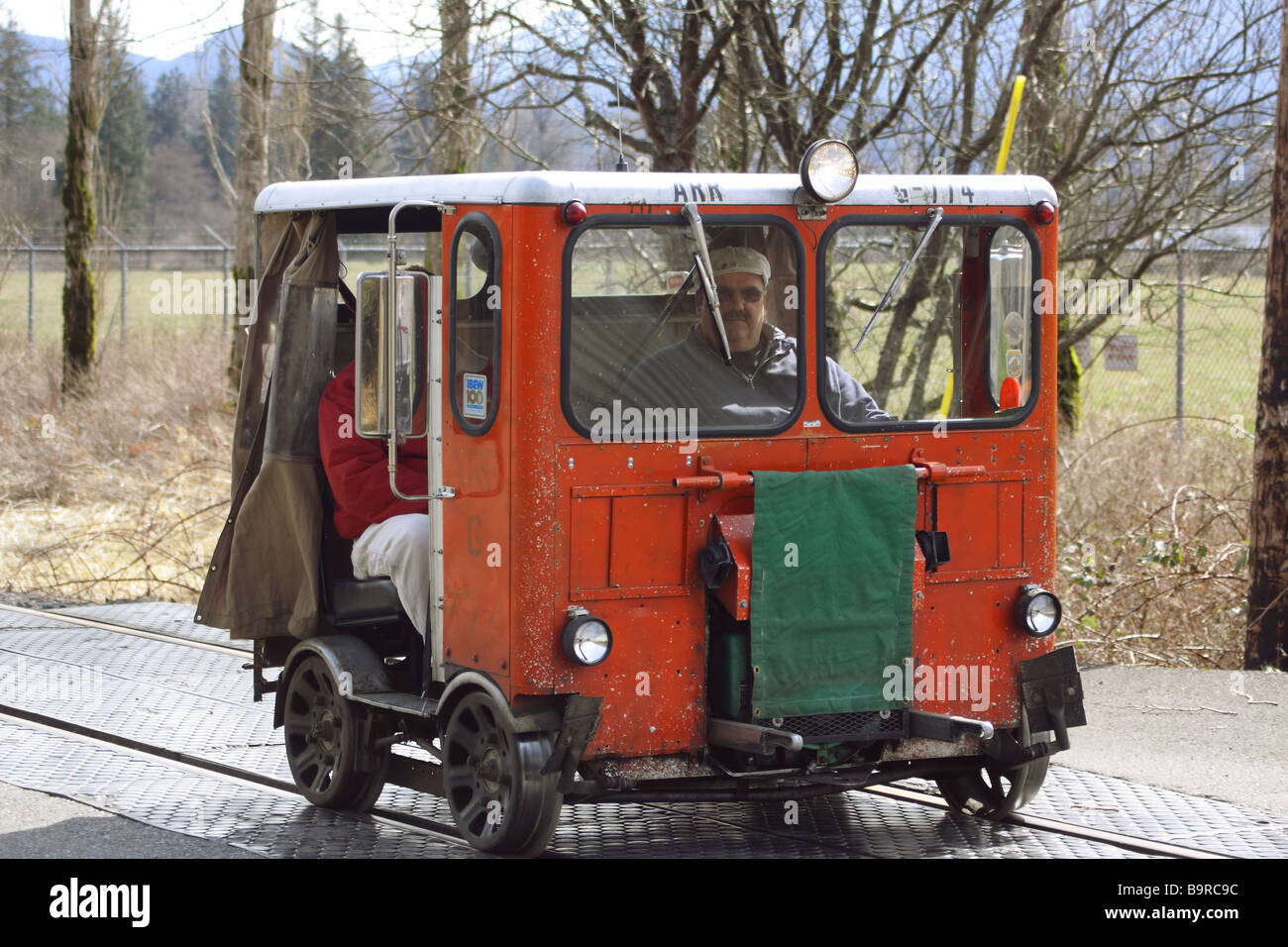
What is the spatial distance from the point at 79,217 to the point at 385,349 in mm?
15620

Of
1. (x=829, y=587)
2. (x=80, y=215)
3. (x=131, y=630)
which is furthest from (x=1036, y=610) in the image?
(x=80, y=215)

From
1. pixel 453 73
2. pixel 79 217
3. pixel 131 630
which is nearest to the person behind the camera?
pixel 131 630

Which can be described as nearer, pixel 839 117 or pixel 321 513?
pixel 321 513

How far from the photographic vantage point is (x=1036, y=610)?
19.2 ft

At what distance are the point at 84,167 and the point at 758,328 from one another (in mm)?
16043

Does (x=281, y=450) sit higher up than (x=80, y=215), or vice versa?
(x=80, y=215)

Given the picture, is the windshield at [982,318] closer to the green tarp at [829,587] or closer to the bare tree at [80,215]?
the green tarp at [829,587]

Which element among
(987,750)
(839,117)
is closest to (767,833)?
(987,750)

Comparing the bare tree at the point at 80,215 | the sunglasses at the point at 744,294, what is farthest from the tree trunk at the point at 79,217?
the sunglasses at the point at 744,294

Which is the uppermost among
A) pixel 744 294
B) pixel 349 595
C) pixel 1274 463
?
pixel 744 294

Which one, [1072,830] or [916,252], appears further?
[1072,830]

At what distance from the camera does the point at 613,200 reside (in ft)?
17.3

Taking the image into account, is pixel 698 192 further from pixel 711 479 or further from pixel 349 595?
pixel 349 595
